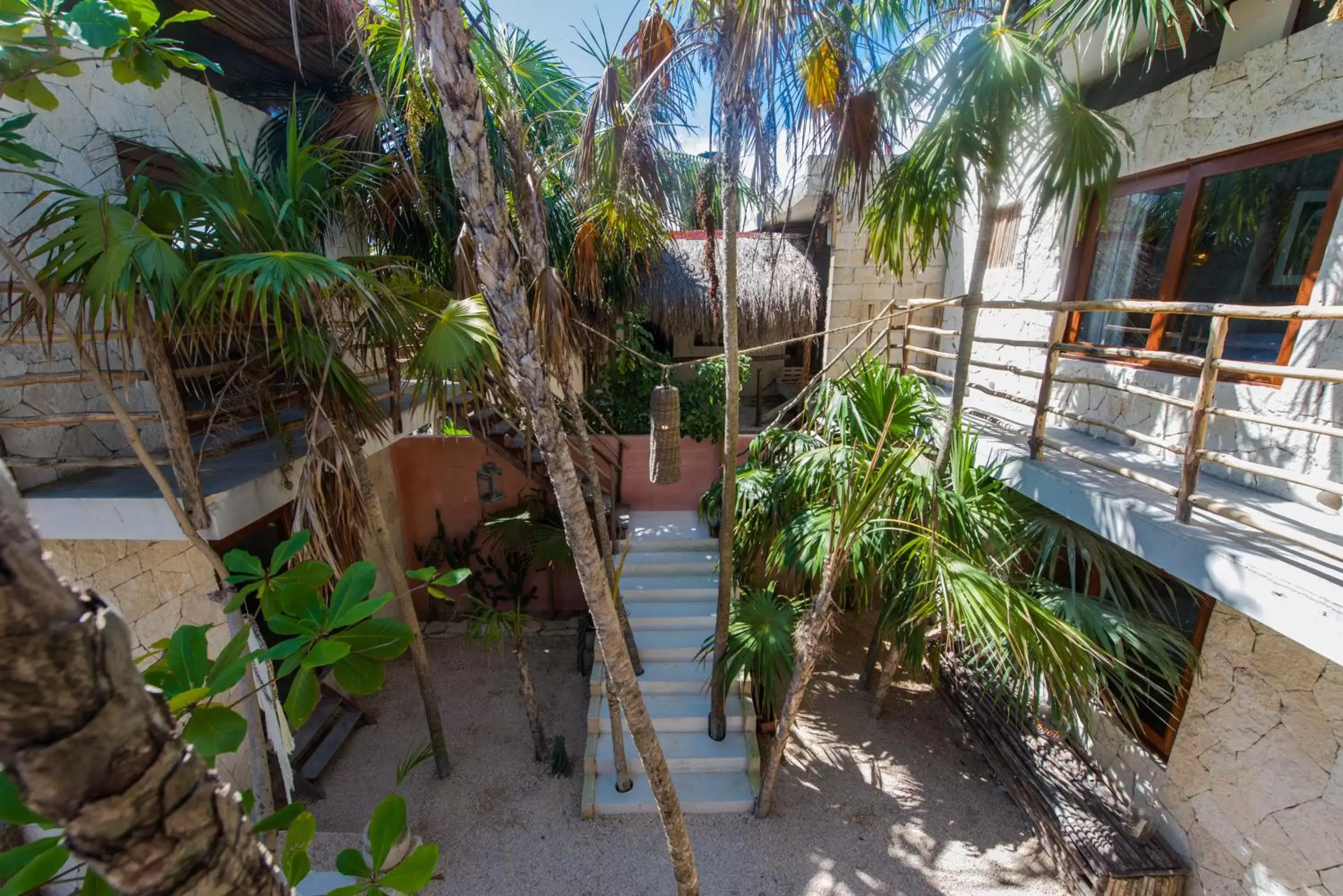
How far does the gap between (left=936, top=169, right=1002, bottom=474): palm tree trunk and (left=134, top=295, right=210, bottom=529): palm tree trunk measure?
14.7ft

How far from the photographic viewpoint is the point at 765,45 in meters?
2.77

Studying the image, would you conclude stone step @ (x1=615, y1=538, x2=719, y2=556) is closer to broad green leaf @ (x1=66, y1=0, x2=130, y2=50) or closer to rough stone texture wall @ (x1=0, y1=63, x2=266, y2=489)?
rough stone texture wall @ (x1=0, y1=63, x2=266, y2=489)

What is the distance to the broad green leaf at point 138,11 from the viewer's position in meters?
1.82

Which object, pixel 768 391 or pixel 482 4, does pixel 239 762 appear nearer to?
pixel 482 4

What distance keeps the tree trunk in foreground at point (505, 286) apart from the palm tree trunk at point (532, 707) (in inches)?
85.6

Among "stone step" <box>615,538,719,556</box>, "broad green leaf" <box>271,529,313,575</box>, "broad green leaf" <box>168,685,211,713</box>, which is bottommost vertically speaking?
"stone step" <box>615,538,719,556</box>

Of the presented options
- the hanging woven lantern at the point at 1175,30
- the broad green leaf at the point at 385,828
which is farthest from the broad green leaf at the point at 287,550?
the hanging woven lantern at the point at 1175,30

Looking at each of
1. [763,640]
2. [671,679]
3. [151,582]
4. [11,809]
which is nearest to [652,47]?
[11,809]

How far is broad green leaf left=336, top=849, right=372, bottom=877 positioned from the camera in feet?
4.65

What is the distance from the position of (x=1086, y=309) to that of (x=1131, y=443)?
6.11 feet

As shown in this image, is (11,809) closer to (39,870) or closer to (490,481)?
(39,870)

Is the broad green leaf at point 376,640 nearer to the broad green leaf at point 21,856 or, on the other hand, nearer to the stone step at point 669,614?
the broad green leaf at point 21,856

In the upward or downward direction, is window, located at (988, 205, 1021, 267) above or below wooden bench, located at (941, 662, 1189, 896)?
above

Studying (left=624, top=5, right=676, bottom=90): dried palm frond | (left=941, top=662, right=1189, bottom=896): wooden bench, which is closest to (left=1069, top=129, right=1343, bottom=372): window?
(left=624, top=5, right=676, bottom=90): dried palm frond
